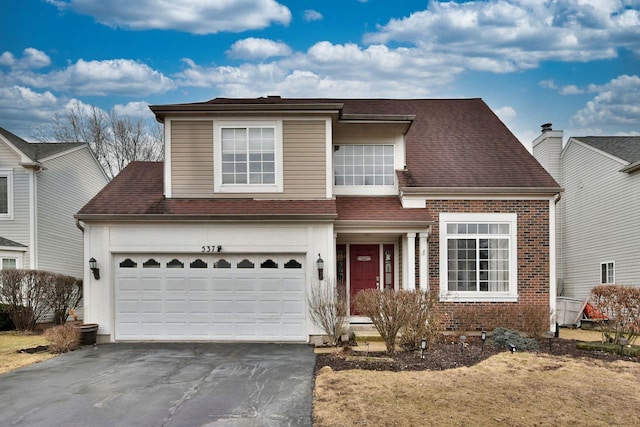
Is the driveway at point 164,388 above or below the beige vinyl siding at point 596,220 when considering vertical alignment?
below

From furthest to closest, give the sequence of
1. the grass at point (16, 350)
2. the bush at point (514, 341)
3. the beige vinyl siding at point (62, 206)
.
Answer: the beige vinyl siding at point (62, 206) → the bush at point (514, 341) → the grass at point (16, 350)

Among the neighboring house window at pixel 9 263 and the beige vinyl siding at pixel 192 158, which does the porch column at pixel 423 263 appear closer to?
the beige vinyl siding at pixel 192 158

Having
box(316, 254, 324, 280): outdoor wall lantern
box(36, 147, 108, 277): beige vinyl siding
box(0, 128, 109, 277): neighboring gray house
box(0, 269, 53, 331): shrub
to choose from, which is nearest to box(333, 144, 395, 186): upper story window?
box(316, 254, 324, 280): outdoor wall lantern

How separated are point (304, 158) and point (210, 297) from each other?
3996mm

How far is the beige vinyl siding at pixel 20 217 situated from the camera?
17.9 meters

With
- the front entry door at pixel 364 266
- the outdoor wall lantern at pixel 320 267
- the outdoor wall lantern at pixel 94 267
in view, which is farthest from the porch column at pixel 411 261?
the outdoor wall lantern at pixel 94 267

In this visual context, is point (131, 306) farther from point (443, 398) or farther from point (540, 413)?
point (540, 413)

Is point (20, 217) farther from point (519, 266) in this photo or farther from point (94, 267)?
point (519, 266)

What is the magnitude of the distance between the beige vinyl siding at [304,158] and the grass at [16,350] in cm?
641

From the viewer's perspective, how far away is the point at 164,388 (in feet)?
26.7

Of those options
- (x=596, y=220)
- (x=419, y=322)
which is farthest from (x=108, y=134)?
(x=419, y=322)

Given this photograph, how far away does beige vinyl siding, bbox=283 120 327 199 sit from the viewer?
43.8ft

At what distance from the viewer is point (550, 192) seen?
1380cm

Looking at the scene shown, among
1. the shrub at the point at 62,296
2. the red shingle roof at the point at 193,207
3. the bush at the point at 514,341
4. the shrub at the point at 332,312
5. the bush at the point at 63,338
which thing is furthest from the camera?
the shrub at the point at 62,296
